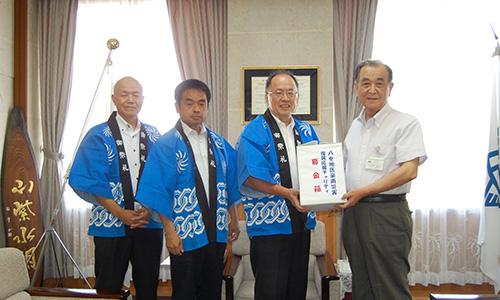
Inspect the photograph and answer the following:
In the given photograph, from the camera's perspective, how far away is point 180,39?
3.96 metres

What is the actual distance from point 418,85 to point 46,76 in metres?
3.31

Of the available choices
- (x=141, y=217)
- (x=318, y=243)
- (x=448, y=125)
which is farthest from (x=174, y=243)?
(x=448, y=125)

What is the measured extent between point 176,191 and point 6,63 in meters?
2.58

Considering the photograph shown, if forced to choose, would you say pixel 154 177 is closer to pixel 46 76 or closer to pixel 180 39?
pixel 180 39

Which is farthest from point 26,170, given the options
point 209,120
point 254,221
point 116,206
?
point 254,221

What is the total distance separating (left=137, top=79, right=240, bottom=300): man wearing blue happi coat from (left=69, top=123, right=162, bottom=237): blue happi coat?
0.34 m

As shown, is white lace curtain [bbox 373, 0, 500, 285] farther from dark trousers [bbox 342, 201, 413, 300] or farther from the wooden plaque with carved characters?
the wooden plaque with carved characters

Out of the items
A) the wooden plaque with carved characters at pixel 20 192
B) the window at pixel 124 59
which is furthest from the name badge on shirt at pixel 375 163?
the wooden plaque with carved characters at pixel 20 192

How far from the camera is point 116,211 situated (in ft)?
7.61

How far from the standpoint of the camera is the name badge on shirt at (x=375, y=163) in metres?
2.12

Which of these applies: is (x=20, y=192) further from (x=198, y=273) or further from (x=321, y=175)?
(x=321, y=175)

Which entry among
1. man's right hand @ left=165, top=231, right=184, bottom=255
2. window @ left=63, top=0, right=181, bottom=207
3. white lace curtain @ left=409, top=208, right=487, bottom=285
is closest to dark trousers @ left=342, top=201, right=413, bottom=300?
man's right hand @ left=165, top=231, right=184, bottom=255

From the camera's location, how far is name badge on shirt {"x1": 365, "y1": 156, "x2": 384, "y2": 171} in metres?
2.12

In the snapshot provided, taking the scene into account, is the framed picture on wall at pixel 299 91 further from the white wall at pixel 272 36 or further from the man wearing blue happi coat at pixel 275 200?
the man wearing blue happi coat at pixel 275 200
